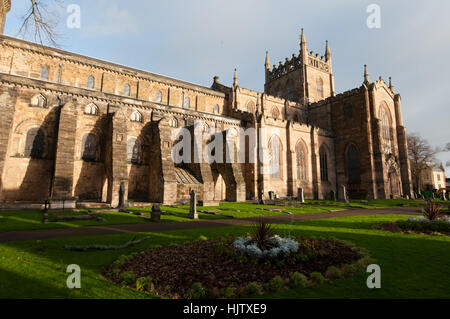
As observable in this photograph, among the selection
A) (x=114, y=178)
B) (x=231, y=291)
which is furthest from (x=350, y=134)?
(x=231, y=291)

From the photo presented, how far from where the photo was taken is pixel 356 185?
3425 centimetres

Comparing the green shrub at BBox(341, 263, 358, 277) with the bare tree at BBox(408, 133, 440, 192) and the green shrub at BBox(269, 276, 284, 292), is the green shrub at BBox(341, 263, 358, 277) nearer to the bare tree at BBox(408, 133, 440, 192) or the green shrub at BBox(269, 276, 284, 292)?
the green shrub at BBox(269, 276, 284, 292)

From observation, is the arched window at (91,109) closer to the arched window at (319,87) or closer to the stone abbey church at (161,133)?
the stone abbey church at (161,133)

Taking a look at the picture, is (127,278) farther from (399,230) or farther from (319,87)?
(319,87)

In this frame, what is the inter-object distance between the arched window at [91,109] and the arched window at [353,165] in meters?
33.7

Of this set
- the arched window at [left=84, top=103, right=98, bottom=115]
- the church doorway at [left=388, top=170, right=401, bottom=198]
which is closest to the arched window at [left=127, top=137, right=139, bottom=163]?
the arched window at [left=84, top=103, right=98, bottom=115]

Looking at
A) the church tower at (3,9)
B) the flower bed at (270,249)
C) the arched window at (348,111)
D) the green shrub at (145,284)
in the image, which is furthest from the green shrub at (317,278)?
the church tower at (3,9)

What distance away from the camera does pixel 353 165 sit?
117 feet

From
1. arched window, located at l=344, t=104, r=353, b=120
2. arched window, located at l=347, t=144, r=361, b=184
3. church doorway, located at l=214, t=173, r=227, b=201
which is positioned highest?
arched window, located at l=344, t=104, r=353, b=120

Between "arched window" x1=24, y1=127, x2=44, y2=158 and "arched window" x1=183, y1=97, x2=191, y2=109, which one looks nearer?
"arched window" x1=24, y1=127, x2=44, y2=158

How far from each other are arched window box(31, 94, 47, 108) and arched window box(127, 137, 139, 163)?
7.45 m

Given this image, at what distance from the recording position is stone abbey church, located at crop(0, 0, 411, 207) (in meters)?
19.5

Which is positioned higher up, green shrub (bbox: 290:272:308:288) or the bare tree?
the bare tree
